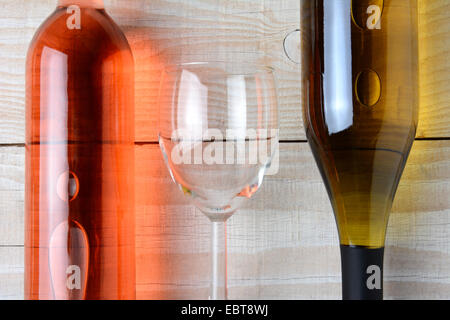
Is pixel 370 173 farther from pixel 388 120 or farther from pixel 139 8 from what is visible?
pixel 139 8

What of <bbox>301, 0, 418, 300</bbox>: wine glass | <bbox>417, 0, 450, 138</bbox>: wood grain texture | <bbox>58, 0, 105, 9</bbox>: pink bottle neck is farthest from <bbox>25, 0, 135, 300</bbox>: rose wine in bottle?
<bbox>417, 0, 450, 138</bbox>: wood grain texture

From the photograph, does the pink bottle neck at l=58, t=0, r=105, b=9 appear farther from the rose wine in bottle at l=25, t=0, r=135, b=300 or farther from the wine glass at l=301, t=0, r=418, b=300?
the wine glass at l=301, t=0, r=418, b=300

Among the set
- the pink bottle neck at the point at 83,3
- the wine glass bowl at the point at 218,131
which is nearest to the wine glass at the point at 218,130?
the wine glass bowl at the point at 218,131

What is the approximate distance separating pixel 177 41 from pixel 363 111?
223 millimetres

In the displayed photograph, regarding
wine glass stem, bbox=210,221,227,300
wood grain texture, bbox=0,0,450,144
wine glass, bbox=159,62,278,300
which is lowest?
wine glass stem, bbox=210,221,227,300

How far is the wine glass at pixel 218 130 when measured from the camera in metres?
0.46

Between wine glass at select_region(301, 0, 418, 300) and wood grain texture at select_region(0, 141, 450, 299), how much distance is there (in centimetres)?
8

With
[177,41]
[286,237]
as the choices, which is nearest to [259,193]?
[286,237]

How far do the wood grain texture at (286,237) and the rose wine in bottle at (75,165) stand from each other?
6 centimetres

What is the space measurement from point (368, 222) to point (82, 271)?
0.26m

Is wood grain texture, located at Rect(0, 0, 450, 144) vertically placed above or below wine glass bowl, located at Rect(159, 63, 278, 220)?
above

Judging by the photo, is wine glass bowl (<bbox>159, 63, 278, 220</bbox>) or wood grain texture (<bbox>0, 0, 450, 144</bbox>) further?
wood grain texture (<bbox>0, 0, 450, 144</bbox>)

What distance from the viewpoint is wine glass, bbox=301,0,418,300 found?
Answer: 457mm

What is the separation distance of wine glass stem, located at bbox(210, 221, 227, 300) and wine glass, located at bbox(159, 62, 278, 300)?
0.03 metres
